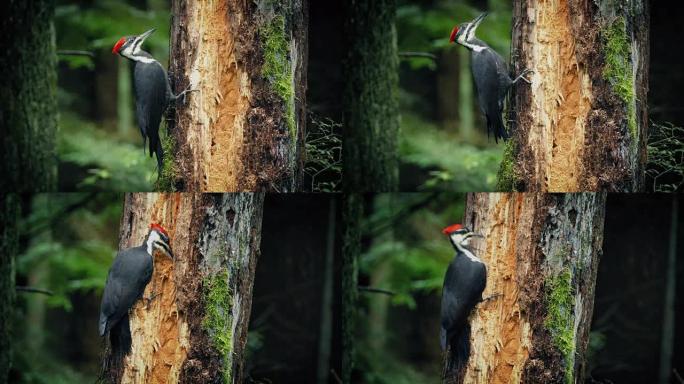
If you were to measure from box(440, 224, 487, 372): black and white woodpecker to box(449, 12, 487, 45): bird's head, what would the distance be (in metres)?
1.11

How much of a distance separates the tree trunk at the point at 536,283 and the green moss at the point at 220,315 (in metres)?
1.36

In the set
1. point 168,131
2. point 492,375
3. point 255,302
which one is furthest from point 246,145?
point 492,375

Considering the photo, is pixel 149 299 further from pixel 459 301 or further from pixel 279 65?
pixel 459 301

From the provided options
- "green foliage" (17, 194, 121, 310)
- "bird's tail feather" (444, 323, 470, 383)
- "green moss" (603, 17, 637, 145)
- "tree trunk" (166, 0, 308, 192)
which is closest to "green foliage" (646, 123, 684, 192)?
"green moss" (603, 17, 637, 145)

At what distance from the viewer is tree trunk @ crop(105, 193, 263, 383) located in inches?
177

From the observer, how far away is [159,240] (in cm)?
448

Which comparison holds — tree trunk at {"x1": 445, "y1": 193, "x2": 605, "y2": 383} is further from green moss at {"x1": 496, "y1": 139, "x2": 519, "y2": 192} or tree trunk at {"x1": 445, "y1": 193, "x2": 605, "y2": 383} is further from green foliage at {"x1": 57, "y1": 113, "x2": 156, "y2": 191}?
green foliage at {"x1": 57, "y1": 113, "x2": 156, "y2": 191}

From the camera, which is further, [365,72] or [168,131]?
[365,72]

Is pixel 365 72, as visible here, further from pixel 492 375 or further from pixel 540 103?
pixel 492 375

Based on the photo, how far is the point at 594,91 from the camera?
15.1 feet

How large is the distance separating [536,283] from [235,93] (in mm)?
1929

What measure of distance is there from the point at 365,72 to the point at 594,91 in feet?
4.78

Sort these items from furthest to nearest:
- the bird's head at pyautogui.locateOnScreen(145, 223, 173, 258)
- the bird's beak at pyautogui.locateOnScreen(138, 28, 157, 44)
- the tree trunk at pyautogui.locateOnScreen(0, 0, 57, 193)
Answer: the tree trunk at pyautogui.locateOnScreen(0, 0, 57, 193), the bird's beak at pyautogui.locateOnScreen(138, 28, 157, 44), the bird's head at pyautogui.locateOnScreen(145, 223, 173, 258)

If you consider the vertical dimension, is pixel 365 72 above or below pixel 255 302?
above
